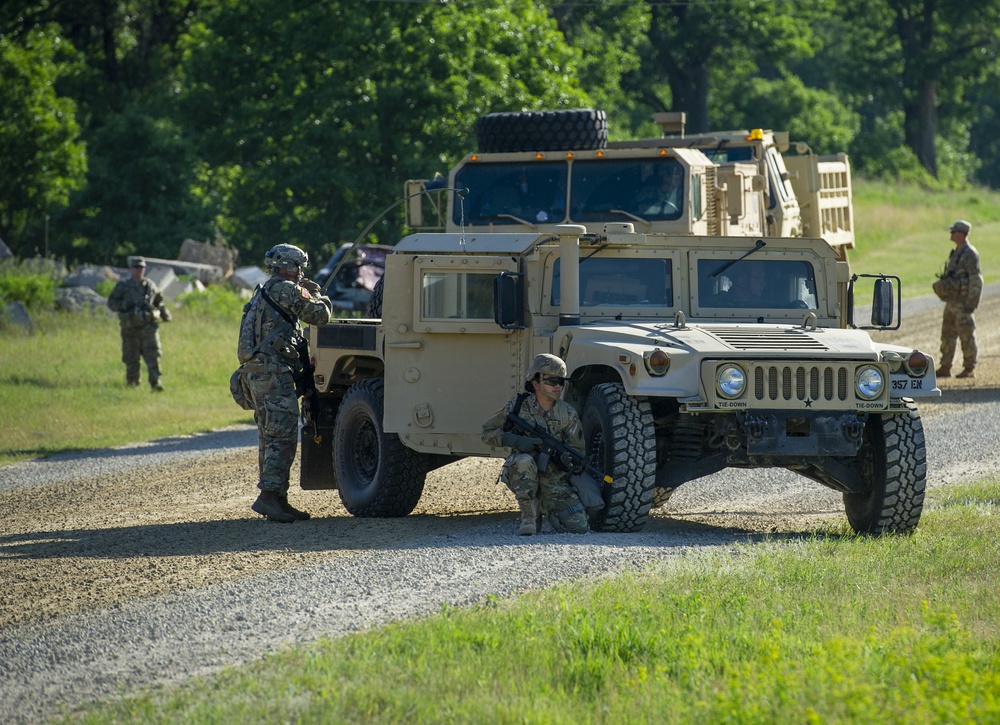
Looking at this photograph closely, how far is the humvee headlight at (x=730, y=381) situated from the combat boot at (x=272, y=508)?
129 inches

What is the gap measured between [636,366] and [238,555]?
2445 millimetres

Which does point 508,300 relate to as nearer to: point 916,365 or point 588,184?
point 916,365

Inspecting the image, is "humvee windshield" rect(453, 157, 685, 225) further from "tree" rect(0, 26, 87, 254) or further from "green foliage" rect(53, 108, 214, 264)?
"tree" rect(0, 26, 87, 254)

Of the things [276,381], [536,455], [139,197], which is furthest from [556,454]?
[139,197]

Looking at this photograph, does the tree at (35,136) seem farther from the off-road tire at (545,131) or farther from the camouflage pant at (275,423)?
the camouflage pant at (275,423)

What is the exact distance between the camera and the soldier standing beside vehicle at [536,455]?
8.75m

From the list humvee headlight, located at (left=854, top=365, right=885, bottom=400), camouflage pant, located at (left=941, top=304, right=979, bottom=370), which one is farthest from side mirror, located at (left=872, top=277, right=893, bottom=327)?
camouflage pant, located at (left=941, top=304, right=979, bottom=370)

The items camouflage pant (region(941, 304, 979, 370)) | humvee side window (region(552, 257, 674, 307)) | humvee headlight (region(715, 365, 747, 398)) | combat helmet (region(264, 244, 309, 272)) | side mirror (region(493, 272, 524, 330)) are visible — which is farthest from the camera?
camouflage pant (region(941, 304, 979, 370))

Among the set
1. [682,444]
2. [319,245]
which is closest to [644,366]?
[682,444]

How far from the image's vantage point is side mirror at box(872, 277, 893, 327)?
976 cm

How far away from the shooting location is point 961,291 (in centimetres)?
1698

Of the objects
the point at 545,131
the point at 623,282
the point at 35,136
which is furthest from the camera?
the point at 35,136

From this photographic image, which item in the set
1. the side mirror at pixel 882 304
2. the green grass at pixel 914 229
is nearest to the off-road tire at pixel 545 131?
the side mirror at pixel 882 304

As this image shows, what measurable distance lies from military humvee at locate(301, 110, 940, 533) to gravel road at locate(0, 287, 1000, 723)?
1.69ft
